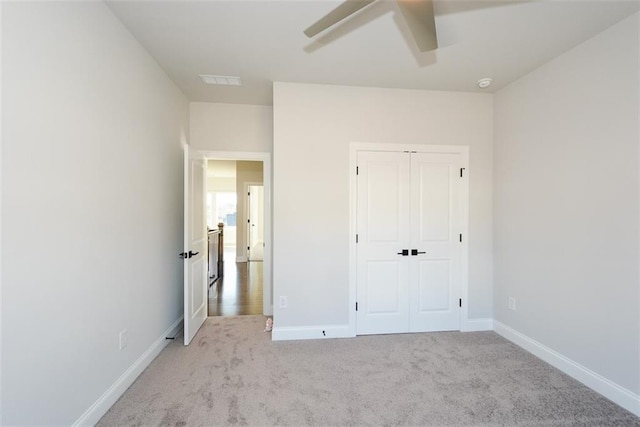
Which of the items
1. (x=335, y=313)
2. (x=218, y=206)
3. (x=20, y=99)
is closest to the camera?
(x=20, y=99)

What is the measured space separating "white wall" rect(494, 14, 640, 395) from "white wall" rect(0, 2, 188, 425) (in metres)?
3.53

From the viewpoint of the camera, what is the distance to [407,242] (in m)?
3.07

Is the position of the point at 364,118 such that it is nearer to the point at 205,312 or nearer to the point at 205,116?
the point at 205,116

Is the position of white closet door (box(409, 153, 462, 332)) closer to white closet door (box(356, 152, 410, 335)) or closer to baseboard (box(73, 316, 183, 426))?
white closet door (box(356, 152, 410, 335))

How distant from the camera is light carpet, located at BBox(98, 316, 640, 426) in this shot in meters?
1.80

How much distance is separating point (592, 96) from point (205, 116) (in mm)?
3829

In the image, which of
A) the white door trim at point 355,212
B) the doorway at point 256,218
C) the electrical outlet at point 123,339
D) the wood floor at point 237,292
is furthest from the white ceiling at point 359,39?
the doorway at point 256,218

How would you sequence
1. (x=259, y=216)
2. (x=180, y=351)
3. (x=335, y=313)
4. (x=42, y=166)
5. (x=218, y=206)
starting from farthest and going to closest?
(x=218, y=206) → (x=259, y=216) → (x=335, y=313) → (x=180, y=351) → (x=42, y=166)

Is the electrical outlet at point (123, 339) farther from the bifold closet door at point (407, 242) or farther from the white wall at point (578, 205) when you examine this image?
the white wall at point (578, 205)

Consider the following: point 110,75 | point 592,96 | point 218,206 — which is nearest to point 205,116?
point 110,75

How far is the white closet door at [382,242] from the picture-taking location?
3.01 m

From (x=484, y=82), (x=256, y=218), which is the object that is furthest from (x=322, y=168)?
(x=256, y=218)

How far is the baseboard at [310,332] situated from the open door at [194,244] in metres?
0.89

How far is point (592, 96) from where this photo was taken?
84.5 inches
